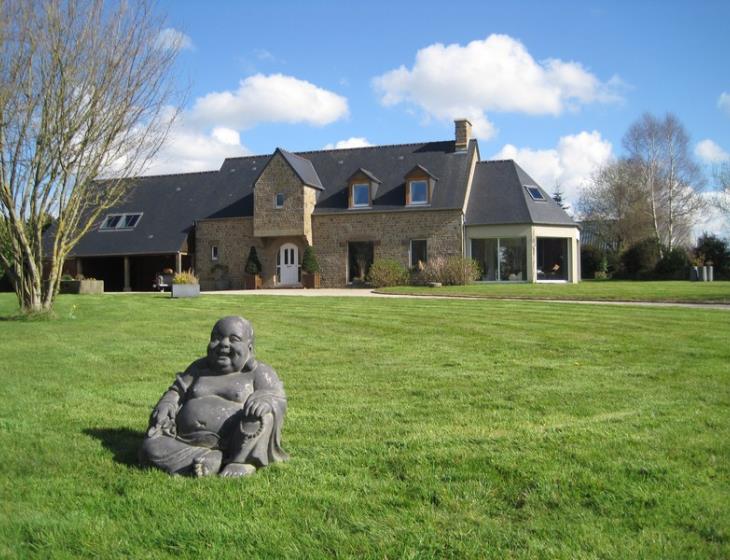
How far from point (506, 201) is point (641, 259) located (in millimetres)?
11529

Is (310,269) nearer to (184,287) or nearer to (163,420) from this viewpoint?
(184,287)

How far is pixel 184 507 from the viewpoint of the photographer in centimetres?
414

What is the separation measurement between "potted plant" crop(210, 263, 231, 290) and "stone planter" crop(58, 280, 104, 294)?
6233 millimetres

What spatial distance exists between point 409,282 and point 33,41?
61.5ft

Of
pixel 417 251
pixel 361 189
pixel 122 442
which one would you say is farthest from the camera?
pixel 361 189

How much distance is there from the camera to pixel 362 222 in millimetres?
31531

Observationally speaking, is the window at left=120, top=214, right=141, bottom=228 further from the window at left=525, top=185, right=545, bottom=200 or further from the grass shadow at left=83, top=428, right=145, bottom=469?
the grass shadow at left=83, top=428, right=145, bottom=469

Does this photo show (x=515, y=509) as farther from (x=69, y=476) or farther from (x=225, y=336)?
(x=69, y=476)

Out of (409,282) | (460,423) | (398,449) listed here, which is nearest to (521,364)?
(460,423)

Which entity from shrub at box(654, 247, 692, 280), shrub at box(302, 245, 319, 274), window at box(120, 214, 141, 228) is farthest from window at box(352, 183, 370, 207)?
shrub at box(654, 247, 692, 280)

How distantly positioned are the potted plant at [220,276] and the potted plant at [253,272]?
1.21 metres

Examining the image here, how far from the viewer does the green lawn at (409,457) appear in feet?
12.1

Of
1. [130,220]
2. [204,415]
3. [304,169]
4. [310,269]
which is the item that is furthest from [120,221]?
[204,415]

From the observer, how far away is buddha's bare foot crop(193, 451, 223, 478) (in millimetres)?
4656
